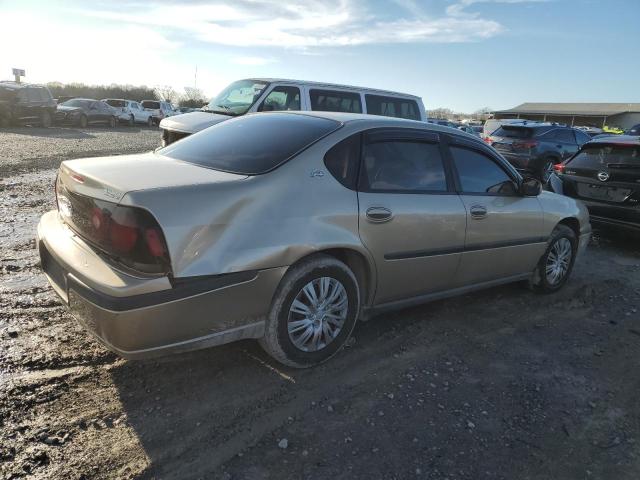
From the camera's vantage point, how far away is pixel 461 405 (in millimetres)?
3023

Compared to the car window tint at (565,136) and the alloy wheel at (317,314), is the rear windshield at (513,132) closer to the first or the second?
the car window tint at (565,136)

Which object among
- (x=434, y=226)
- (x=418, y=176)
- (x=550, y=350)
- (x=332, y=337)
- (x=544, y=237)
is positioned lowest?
(x=550, y=350)

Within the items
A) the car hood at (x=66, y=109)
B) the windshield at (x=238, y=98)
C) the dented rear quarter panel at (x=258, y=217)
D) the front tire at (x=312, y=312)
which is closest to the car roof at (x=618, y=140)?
the dented rear quarter panel at (x=258, y=217)

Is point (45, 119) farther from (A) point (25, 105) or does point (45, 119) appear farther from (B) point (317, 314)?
(B) point (317, 314)

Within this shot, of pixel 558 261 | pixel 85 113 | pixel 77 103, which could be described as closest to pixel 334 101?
pixel 558 261

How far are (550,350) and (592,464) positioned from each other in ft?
4.42

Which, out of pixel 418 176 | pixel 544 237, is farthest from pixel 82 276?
pixel 544 237

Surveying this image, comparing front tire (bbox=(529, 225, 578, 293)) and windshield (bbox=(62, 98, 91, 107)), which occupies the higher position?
windshield (bbox=(62, 98, 91, 107))

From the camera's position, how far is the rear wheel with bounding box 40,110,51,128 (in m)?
22.4

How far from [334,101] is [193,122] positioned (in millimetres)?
2726

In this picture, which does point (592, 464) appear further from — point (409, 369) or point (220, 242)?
point (220, 242)

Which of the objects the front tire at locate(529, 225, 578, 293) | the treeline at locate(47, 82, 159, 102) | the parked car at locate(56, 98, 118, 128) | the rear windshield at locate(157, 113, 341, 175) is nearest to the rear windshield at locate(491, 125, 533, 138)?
the front tire at locate(529, 225, 578, 293)

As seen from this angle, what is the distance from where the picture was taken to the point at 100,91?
45.9 meters

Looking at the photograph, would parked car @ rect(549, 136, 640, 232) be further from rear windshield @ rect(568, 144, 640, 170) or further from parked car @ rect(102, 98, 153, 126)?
parked car @ rect(102, 98, 153, 126)
